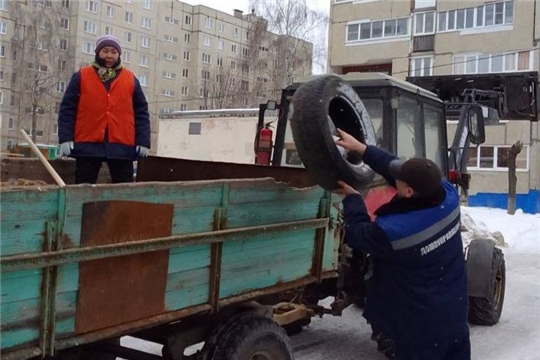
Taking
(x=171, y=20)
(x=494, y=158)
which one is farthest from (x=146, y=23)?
(x=494, y=158)

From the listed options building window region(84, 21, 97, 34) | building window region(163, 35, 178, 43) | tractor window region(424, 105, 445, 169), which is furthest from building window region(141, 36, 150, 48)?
tractor window region(424, 105, 445, 169)

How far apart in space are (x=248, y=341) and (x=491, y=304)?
3.73 metres

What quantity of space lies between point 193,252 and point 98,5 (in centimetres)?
4886

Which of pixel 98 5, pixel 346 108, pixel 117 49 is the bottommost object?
pixel 346 108

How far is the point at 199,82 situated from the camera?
54.4m

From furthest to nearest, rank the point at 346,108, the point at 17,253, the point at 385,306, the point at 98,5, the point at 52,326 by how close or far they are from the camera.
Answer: the point at 98,5
the point at 346,108
the point at 385,306
the point at 52,326
the point at 17,253

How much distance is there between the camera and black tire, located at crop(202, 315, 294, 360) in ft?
10.6

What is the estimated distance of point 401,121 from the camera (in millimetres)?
5355

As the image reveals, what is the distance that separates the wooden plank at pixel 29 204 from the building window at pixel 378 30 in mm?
30393

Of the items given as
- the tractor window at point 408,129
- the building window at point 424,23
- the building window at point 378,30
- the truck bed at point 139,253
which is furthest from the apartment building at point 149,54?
the truck bed at point 139,253

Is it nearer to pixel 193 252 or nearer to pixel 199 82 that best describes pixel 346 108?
pixel 193 252

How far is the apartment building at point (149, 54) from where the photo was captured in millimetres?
39094

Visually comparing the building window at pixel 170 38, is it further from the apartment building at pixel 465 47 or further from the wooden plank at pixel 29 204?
the wooden plank at pixel 29 204

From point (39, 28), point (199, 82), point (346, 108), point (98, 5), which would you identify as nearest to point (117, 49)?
point (346, 108)
